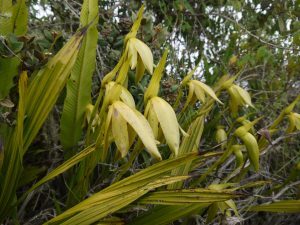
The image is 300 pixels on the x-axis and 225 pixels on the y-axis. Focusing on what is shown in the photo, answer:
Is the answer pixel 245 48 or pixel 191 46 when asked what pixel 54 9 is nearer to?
pixel 191 46

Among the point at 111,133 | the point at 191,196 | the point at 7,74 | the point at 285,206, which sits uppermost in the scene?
the point at 7,74

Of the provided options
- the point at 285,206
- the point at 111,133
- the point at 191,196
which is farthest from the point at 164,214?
the point at 285,206

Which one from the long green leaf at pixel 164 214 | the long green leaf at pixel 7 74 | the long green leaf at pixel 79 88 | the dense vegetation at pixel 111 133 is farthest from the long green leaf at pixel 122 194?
the long green leaf at pixel 7 74

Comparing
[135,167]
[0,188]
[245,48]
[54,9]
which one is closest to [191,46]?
[245,48]

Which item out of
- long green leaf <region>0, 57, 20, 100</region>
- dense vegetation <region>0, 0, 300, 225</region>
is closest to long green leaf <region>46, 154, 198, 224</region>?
dense vegetation <region>0, 0, 300, 225</region>

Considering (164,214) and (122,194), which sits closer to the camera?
(122,194)

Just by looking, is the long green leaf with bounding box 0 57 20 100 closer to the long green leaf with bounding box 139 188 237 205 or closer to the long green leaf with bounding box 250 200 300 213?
the long green leaf with bounding box 139 188 237 205

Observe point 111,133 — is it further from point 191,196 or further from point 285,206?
point 285,206

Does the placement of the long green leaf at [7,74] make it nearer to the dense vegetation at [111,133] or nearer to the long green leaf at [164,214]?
the dense vegetation at [111,133]

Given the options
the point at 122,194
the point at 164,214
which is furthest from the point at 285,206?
the point at 122,194

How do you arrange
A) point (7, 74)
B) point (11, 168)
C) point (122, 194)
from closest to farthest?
point (122, 194)
point (11, 168)
point (7, 74)

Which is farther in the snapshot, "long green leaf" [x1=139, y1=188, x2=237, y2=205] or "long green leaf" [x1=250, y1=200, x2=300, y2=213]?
"long green leaf" [x1=250, y1=200, x2=300, y2=213]

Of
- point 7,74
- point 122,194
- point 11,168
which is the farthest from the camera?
point 7,74

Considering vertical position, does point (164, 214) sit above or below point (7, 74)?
below
